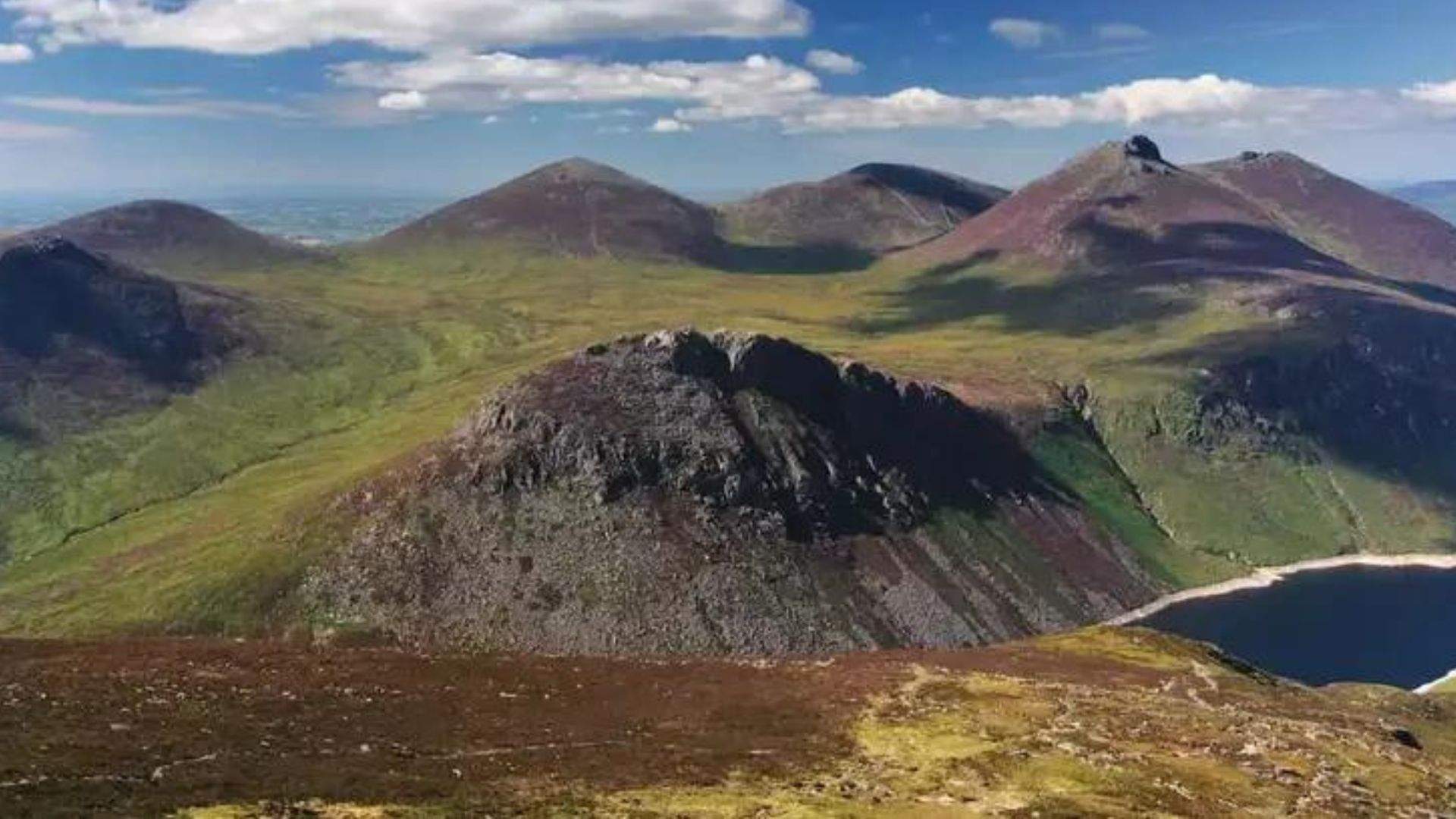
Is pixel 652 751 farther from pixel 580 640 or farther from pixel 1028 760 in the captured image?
pixel 580 640

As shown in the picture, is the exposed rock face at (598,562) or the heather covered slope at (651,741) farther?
the exposed rock face at (598,562)

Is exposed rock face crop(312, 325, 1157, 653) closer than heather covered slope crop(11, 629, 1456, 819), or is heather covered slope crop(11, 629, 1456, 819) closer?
heather covered slope crop(11, 629, 1456, 819)

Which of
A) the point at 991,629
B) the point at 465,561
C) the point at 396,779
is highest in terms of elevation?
the point at 396,779

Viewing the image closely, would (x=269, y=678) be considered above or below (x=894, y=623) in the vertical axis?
above

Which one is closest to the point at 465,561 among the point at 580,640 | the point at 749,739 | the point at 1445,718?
the point at 580,640

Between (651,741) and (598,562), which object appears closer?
(651,741)

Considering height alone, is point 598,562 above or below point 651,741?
below

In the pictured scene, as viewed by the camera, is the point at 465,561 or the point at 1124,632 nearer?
the point at 1124,632

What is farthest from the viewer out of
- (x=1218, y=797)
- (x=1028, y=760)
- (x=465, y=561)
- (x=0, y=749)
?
(x=465, y=561)

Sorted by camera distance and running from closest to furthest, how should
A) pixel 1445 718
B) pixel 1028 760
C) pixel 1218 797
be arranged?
1. pixel 1218 797
2. pixel 1028 760
3. pixel 1445 718
